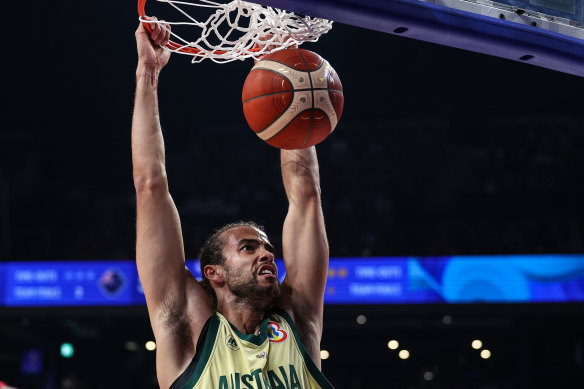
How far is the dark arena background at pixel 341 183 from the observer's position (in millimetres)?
12172

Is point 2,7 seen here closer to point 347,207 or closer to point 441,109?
point 347,207

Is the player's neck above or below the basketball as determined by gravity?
below

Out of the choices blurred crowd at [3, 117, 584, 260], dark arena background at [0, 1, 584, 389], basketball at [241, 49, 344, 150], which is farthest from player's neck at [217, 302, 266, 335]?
blurred crowd at [3, 117, 584, 260]

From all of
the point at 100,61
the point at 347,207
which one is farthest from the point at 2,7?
the point at 347,207

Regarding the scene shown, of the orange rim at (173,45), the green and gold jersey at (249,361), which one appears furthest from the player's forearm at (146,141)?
the green and gold jersey at (249,361)

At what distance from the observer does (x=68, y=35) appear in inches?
492

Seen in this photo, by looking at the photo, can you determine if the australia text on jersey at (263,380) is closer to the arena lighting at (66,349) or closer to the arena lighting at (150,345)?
the arena lighting at (150,345)

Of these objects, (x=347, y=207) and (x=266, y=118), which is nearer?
(x=266, y=118)

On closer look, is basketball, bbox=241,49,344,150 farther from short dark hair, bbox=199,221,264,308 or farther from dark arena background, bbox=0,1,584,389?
dark arena background, bbox=0,1,584,389

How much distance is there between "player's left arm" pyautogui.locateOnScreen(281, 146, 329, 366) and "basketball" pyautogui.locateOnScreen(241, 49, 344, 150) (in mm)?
225

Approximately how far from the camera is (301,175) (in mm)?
3209

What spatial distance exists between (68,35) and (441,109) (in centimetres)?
789

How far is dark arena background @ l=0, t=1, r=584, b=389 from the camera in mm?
12172

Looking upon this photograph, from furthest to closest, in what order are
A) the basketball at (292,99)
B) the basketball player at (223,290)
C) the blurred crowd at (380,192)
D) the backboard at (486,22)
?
the blurred crowd at (380,192) → the basketball at (292,99) → the basketball player at (223,290) → the backboard at (486,22)
